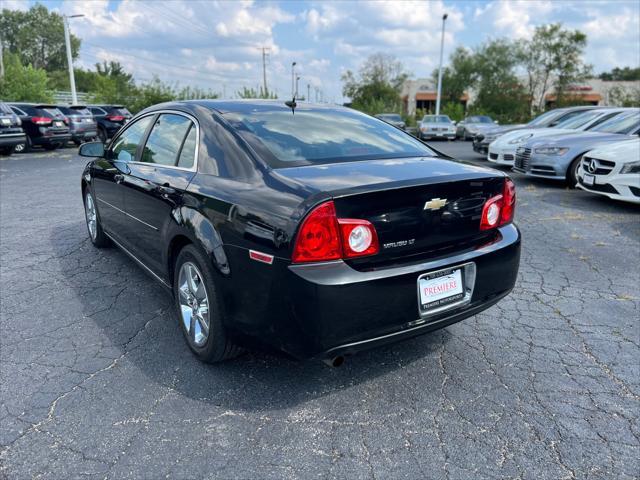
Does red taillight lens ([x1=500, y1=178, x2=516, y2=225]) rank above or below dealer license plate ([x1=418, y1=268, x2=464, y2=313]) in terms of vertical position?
above

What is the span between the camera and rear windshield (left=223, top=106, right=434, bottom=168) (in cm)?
291

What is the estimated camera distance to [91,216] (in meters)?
5.48

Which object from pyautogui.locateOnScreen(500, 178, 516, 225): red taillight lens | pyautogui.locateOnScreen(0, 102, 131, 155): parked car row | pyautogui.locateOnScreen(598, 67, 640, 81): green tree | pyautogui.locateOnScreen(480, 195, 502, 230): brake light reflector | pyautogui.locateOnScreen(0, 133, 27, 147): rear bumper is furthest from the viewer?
pyautogui.locateOnScreen(598, 67, 640, 81): green tree

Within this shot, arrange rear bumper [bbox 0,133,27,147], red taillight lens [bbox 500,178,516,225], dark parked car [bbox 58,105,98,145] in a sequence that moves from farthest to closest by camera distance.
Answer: dark parked car [bbox 58,105,98,145] → rear bumper [bbox 0,133,27,147] → red taillight lens [bbox 500,178,516,225]

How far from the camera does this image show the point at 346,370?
117 inches

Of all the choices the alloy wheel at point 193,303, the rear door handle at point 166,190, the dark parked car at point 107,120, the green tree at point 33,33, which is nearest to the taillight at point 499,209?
the alloy wheel at point 193,303

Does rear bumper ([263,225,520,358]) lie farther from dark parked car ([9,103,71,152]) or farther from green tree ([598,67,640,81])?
green tree ([598,67,640,81])

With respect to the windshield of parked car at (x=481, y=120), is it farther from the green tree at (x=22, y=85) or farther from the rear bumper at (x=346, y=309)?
the green tree at (x=22, y=85)

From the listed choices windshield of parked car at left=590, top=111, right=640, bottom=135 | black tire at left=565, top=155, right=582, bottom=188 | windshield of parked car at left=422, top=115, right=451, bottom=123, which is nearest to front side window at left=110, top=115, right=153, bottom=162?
black tire at left=565, top=155, right=582, bottom=188

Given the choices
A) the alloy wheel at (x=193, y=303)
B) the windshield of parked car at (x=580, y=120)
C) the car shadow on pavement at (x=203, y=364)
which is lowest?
the car shadow on pavement at (x=203, y=364)

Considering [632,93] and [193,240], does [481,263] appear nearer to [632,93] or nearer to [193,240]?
[193,240]

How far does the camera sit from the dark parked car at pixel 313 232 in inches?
91.3

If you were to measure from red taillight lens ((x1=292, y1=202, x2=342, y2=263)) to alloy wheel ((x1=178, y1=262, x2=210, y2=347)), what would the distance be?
0.83 meters

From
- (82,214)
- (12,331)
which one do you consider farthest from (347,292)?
(82,214)
